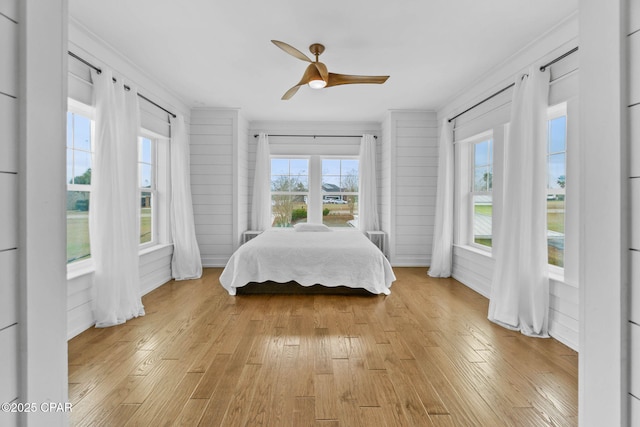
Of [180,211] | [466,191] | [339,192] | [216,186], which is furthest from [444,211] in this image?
[180,211]

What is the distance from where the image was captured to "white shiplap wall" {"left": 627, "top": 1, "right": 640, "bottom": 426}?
626 millimetres

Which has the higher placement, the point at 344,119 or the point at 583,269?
the point at 344,119

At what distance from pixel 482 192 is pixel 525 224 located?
1.47 metres

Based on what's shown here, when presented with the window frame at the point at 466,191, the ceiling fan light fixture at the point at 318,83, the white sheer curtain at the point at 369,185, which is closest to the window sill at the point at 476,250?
the window frame at the point at 466,191

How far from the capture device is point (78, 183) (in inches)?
115

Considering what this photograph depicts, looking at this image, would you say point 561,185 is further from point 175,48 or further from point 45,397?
point 175,48

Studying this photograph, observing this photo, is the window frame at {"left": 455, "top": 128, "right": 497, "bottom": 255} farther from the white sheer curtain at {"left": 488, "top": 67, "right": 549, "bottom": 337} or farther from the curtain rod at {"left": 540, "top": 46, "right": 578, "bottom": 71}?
the curtain rod at {"left": 540, "top": 46, "right": 578, "bottom": 71}

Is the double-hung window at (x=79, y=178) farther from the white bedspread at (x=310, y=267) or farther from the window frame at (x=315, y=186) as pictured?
the window frame at (x=315, y=186)

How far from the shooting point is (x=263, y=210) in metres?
5.62

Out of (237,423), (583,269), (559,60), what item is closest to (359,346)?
(237,423)

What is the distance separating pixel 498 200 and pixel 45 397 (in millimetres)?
3882

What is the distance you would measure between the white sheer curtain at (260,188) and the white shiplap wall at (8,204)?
5.01 m

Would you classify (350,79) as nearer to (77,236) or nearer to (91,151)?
(91,151)

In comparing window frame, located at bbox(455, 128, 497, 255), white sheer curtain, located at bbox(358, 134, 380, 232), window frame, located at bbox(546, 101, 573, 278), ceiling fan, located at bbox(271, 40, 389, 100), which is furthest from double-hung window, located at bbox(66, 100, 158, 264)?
window frame, located at bbox(455, 128, 497, 255)
